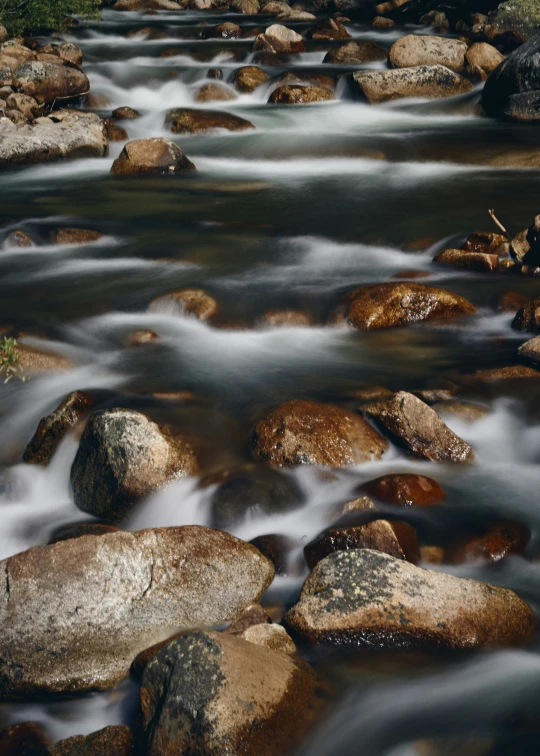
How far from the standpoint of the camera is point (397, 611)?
4059mm

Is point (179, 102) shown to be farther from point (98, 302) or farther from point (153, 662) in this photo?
point (153, 662)

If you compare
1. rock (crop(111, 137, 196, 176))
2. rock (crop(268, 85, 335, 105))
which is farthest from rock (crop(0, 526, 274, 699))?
rock (crop(268, 85, 335, 105))

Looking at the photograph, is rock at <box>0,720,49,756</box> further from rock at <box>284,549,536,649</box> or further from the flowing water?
rock at <box>284,549,536,649</box>

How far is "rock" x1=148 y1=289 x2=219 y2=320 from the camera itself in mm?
8195

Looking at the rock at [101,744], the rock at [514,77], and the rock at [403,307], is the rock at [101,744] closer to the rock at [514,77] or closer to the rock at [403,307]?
the rock at [403,307]

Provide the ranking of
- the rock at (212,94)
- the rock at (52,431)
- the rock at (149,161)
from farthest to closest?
the rock at (212,94) < the rock at (149,161) < the rock at (52,431)

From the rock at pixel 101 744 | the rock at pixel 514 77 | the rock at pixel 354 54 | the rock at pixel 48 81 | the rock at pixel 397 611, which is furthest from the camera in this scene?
the rock at pixel 354 54

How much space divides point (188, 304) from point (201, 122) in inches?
342

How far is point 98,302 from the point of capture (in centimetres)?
867

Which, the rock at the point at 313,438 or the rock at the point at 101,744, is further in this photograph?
the rock at the point at 313,438

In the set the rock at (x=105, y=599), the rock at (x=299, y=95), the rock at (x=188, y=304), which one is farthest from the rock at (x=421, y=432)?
the rock at (x=299, y=95)

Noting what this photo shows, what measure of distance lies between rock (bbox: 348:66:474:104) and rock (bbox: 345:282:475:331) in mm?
10684

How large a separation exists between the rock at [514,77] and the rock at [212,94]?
232 inches

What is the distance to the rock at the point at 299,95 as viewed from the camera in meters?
17.8
